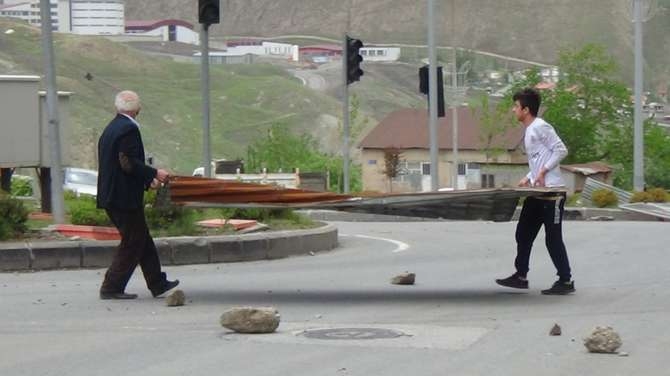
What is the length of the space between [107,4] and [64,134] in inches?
6791

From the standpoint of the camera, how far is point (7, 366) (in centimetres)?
930

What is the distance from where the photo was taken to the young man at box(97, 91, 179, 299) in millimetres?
12297

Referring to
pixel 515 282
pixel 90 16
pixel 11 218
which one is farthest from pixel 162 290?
pixel 90 16

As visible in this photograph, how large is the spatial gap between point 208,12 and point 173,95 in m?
105

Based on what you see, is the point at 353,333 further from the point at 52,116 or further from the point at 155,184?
the point at 52,116

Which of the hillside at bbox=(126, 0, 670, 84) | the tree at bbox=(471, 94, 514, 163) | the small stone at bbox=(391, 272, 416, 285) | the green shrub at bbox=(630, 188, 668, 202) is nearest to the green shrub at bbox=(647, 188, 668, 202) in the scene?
the green shrub at bbox=(630, 188, 668, 202)

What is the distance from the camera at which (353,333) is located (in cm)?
1046

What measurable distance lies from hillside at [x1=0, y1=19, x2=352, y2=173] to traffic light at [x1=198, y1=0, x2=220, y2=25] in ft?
235

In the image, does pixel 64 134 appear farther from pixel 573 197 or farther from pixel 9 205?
pixel 573 197

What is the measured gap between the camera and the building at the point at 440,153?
74.9 m

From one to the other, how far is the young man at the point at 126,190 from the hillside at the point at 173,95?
77.9 meters

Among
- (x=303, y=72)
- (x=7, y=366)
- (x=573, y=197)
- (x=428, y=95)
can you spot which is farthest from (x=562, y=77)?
(x=303, y=72)

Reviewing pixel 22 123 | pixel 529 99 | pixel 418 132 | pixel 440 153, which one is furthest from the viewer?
pixel 418 132

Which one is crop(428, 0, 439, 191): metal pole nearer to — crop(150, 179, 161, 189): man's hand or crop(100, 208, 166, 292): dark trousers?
crop(100, 208, 166, 292): dark trousers
